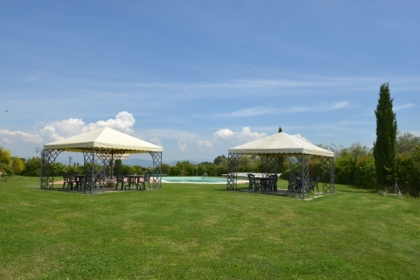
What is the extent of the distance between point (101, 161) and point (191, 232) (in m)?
12.1

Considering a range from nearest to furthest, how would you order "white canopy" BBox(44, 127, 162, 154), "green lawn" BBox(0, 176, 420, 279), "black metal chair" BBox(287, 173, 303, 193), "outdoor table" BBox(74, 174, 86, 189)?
1. "green lawn" BBox(0, 176, 420, 279)
2. "white canopy" BBox(44, 127, 162, 154)
3. "black metal chair" BBox(287, 173, 303, 193)
4. "outdoor table" BBox(74, 174, 86, 189)

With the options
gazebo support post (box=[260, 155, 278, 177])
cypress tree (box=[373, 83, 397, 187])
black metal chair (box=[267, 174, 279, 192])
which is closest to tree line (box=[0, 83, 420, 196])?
cypress tree (box=[373, 83, 397, 187])

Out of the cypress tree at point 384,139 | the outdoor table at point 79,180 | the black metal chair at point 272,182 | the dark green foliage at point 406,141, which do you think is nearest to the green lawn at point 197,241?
the outdoor table at point 79,180

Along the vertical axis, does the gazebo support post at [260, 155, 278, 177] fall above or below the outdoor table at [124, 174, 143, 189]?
above

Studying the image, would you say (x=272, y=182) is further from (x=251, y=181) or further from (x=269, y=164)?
(x=269, y=164)

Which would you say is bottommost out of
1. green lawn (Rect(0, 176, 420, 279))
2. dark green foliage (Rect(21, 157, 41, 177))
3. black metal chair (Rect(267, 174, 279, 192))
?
green lawn (Rect(0, 176, 420, 279))

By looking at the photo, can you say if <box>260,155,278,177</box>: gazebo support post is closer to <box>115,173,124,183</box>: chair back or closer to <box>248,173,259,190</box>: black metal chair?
<box>248,173,259,190</box>: black metal chair

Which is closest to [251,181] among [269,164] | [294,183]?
[294,183]

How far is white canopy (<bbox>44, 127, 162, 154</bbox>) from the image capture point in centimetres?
1462

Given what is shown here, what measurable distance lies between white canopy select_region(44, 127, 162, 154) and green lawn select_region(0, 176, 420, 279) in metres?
3.91

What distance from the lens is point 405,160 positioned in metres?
18.4

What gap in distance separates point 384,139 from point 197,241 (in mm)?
16077

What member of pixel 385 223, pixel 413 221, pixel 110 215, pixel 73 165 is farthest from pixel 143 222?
pixel 73 165

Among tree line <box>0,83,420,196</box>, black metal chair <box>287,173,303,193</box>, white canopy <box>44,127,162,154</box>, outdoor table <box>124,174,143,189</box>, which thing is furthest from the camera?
tree line <box>0,83,420,196</box>
